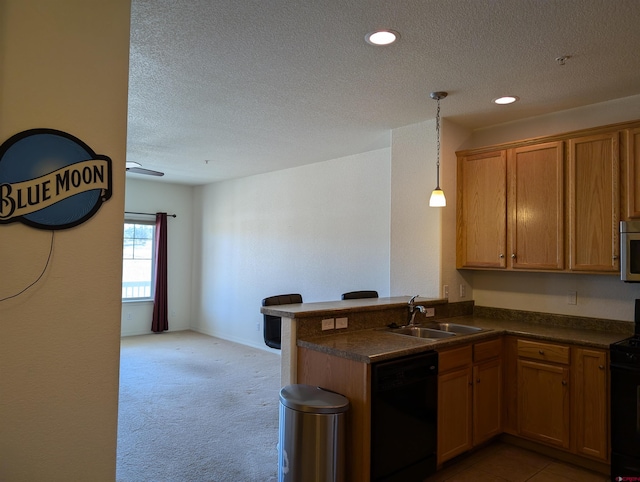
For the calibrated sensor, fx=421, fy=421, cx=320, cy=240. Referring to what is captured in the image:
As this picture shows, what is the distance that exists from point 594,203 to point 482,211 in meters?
0.87

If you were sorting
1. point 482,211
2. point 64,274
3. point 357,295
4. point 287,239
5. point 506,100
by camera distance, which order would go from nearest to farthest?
point 64,274
point 506,100
point 482,211
point 357,295
point 287,239

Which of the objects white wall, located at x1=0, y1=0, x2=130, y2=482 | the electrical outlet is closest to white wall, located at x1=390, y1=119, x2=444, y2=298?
the electrical outlet

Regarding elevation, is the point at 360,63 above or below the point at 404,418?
above

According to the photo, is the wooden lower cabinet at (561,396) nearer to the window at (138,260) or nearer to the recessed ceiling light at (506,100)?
the recessed ceiling light at (506,100)

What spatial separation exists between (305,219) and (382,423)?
3820 millimetres

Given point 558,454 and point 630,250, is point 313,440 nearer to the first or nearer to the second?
point 558,454

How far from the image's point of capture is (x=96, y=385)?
5.13ft

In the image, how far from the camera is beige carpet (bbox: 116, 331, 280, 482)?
292 centimetres

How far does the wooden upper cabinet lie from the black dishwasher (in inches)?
69.6

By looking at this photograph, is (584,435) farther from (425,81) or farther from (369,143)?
(369,143)

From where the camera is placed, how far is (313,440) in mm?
2260

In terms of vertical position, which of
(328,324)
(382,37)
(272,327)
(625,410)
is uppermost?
(382,37)

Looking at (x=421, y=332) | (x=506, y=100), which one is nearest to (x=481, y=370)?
(x=421, y=332)

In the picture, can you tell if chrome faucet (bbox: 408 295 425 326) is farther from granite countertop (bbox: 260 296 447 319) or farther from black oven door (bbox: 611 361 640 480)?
black oven door (bbox: 611 361 640 480)
